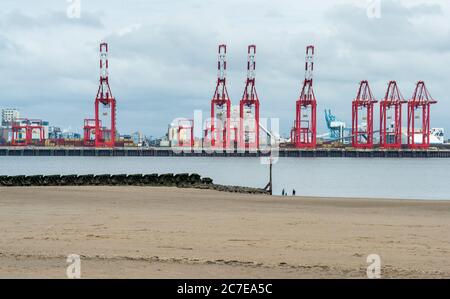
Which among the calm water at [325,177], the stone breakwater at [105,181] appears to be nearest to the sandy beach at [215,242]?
the stone breakwater at [105,181]

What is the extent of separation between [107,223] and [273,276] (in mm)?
9058

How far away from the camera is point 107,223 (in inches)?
827

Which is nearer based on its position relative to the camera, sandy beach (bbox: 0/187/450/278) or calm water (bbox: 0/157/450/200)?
sandy beach (bbox: 0/187/450/278)

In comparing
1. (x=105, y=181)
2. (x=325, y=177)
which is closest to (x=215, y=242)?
(x=105, y=181)

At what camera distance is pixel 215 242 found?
1706cm

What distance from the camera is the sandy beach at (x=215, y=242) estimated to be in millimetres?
13320

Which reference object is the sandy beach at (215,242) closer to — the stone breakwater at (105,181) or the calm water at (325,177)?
the stone breakwater at (105,181)

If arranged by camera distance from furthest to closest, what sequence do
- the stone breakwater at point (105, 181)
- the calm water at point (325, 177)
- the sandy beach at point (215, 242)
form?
1. the calm water at point (325, 177)
2. the stone breakwater at point (105, 181)
3. the sandy beach at point (215, 242)

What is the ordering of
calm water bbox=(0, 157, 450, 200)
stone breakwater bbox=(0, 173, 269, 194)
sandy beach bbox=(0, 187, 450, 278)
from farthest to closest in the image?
calm water bbox=(0, 157, 450, 200) → stone breakwater bbox=(0, 173, 269, 194) → sandy beach bbox=(0, 187, 450, 278)

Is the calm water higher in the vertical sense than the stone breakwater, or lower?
lower

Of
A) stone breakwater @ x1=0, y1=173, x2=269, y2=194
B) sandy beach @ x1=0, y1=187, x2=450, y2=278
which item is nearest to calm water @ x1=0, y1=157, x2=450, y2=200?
stone breakwater @ x1=0, y1=173, x2=269, y2=194

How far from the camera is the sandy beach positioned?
13320mm

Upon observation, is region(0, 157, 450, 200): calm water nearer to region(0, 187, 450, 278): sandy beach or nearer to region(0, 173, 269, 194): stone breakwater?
region(0, 173, 269, 194): stone breakwater
